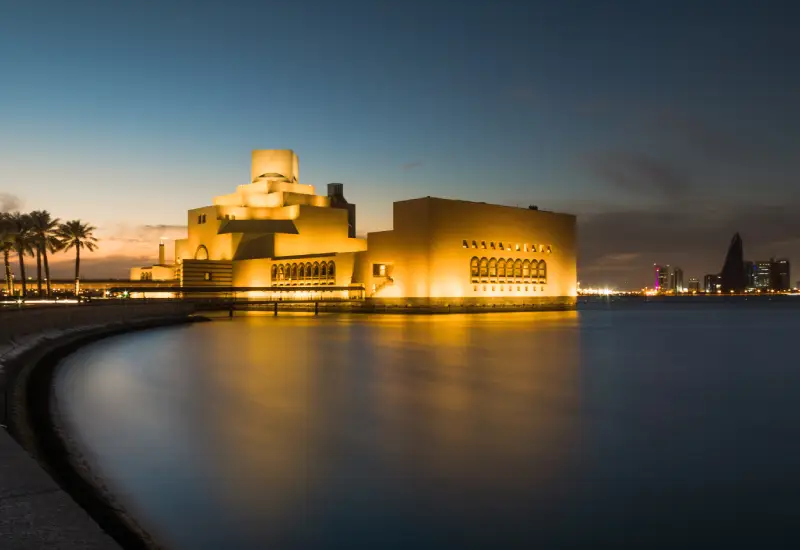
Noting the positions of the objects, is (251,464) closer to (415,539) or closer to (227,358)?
(415,539)

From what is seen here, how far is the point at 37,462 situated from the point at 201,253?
109 m

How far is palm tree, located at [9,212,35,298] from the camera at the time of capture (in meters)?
64.1

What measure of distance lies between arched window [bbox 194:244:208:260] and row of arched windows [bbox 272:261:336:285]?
17.0 metres

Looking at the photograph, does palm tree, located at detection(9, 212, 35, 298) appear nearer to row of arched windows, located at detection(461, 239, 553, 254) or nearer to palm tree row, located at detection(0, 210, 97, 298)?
palm tree row, located at detection(0, 210, 97, 298)

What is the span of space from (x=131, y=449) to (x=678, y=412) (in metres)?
8.91

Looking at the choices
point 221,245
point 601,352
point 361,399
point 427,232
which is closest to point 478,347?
point 601,352

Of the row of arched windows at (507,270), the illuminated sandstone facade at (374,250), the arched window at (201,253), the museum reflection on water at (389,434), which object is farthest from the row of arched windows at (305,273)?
the museum reflection on water at (389,434)

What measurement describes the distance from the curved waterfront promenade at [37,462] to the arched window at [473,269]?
6110 cm

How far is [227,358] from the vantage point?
22312 mm

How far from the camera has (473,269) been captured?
85.2 meters

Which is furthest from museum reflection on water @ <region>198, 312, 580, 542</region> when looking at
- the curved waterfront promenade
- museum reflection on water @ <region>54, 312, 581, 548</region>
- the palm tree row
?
the palm tree row

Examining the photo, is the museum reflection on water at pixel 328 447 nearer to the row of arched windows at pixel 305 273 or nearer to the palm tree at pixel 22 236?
the palm tree at pixel 22 236

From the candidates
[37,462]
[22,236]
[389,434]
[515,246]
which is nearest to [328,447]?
[389,434]

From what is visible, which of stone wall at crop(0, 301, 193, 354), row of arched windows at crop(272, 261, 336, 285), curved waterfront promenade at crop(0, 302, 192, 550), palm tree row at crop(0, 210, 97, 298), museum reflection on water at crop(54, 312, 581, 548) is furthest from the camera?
row of arched windows at crop(272, 261, 336, 285)
